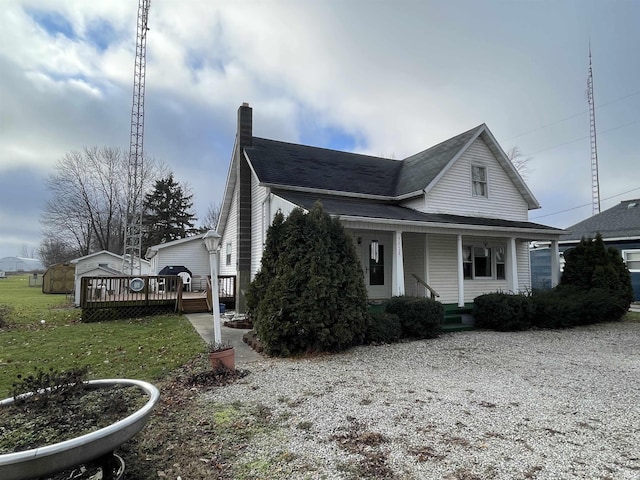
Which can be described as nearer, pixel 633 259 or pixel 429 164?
pixel 429 164

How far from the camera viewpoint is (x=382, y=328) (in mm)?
8562

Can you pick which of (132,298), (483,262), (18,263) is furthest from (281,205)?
(18,263)

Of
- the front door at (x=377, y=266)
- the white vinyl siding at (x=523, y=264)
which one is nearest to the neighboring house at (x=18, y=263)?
the front door at (x=377, y=266)

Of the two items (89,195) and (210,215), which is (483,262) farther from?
(210,215)

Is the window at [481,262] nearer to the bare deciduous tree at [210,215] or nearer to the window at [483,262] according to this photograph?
the window at [483,262]

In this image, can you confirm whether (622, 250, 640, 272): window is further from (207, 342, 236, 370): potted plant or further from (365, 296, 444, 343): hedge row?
(207, 342, 236, 370): potted plant

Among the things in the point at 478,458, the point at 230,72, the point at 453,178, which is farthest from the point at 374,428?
the point at 230,72

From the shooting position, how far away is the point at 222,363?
6109 millimetres

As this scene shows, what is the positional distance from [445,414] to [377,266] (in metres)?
9.13

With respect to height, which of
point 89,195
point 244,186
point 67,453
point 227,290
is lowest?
point 67,453

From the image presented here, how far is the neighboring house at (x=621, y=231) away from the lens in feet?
62.2

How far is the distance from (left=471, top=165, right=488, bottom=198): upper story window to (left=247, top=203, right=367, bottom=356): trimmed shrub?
876 centimetres

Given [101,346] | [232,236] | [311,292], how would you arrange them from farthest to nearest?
[232,236] < [101,346] < [311,292]

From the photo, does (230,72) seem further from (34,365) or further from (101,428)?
(101,428)
